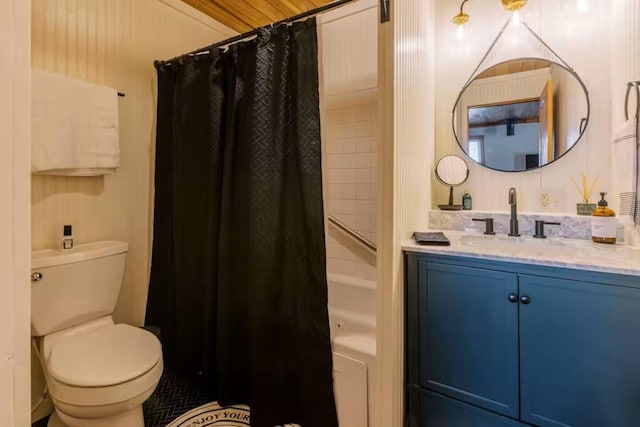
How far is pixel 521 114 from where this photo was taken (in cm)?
176

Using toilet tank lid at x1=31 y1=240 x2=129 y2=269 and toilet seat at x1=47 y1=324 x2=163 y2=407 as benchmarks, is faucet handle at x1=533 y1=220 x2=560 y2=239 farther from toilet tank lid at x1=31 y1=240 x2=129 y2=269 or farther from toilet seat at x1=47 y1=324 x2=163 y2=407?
toilet tank lid at x1=31 y1=240 x2=129 y2=269

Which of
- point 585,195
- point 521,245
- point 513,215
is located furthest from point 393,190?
point 585,195

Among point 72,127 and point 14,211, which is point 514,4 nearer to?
point 14,211

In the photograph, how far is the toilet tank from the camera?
1.45 m

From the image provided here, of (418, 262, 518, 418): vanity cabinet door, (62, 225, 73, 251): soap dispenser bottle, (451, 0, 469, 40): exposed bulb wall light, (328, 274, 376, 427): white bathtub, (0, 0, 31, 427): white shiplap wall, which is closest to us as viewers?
(0, 0, 31, 427): white shiplap wall

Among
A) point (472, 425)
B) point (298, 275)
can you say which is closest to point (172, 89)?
point (298, 275)

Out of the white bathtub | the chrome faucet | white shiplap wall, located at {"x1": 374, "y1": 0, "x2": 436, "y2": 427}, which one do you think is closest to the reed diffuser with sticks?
the chrome faucet

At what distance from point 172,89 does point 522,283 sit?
207cm

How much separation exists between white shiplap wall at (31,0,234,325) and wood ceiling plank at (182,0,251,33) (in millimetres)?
48

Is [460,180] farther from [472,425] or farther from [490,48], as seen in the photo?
[472,425]

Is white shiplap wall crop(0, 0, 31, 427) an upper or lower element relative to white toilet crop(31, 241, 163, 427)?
upper

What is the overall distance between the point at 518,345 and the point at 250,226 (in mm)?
1186

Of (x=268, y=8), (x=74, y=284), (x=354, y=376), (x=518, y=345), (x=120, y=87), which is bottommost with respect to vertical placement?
(x=354, y=376)

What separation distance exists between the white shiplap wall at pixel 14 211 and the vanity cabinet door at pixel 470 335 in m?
1.25
